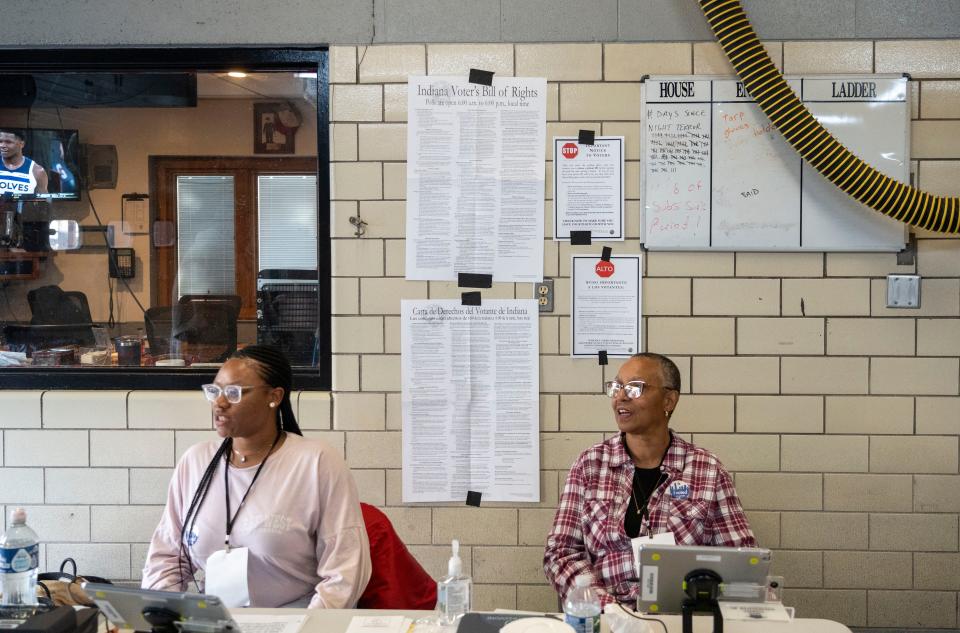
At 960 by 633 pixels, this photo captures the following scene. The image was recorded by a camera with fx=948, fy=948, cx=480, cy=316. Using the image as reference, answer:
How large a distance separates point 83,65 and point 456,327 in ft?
6.34

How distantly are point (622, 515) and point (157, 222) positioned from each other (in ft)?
7.83

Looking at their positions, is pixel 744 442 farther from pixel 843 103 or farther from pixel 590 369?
pixel 843 103

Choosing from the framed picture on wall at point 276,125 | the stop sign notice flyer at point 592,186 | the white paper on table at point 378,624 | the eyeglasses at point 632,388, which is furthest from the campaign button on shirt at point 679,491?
the framed picture on wall at point 276,125

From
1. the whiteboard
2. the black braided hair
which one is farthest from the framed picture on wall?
the whiteboard

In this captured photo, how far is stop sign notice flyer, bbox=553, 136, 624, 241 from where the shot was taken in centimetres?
379

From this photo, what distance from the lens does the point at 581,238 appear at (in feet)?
12.5

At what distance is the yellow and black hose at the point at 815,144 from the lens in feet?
11.7

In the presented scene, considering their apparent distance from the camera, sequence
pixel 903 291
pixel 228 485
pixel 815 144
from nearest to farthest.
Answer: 1. pixel 228 485
2. pixel 815 144
3. pixel 903 291

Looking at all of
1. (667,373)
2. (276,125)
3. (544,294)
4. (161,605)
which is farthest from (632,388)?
(276,125)

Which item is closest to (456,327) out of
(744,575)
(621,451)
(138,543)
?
(621,451)

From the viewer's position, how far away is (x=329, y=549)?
271 cm

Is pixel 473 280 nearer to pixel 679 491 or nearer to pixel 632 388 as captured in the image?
pixel 632 388

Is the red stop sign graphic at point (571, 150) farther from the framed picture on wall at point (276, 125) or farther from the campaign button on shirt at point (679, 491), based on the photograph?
the campaign button on shirt at point (679, 491)

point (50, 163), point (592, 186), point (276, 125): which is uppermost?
point (276, 125)
